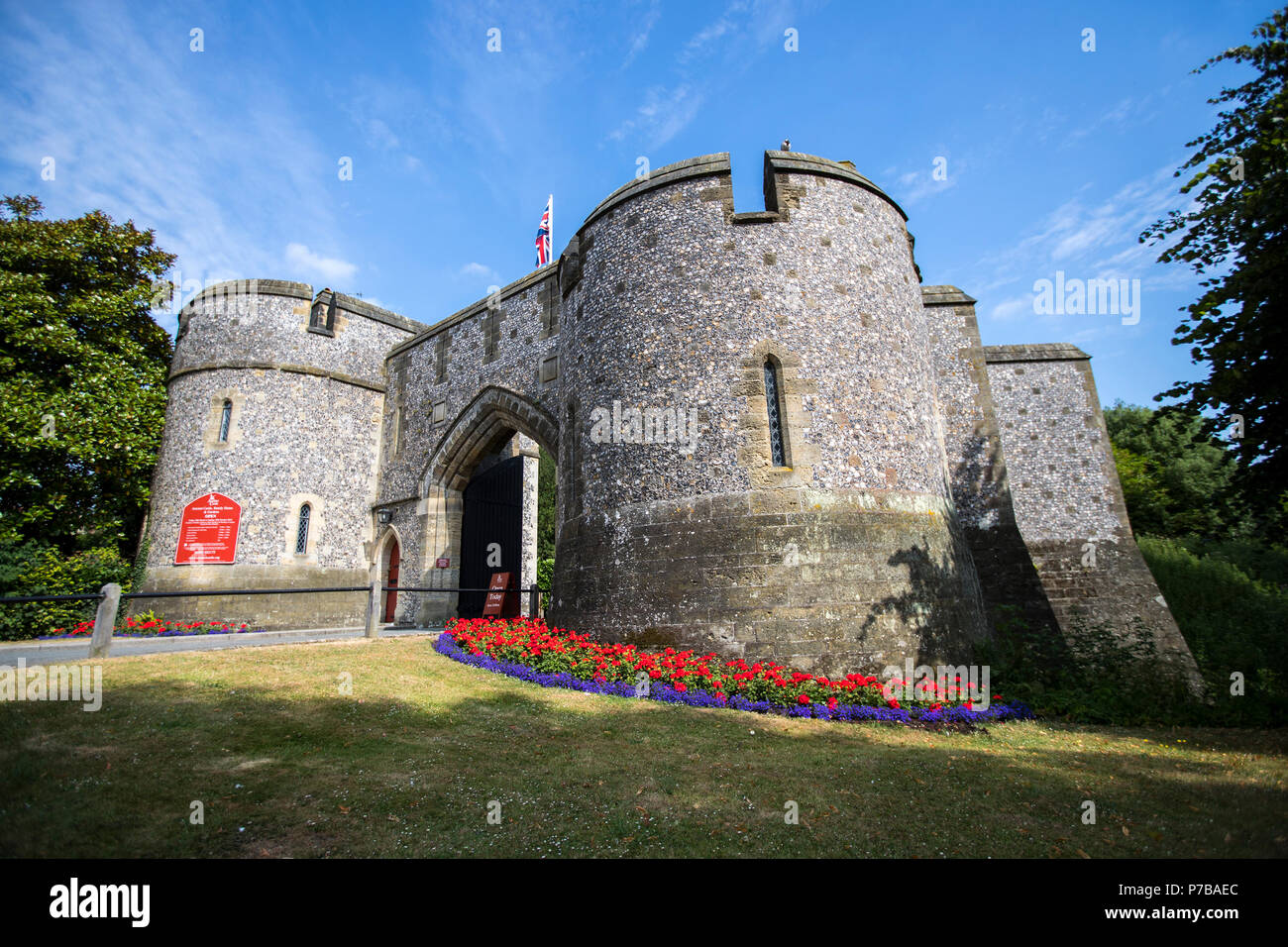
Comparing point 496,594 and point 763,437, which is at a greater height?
point 763,437

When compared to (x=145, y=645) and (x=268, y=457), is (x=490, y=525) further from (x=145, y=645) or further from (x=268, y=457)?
(x=145, y=645)

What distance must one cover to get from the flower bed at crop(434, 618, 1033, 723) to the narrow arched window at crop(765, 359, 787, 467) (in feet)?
9.69

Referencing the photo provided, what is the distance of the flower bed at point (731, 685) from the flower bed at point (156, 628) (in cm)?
980

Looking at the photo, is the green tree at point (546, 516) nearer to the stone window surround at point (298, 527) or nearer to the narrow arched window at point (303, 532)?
the stone window surround at point (298, 527)

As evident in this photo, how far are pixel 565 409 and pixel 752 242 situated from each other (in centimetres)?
444

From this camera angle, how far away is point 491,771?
505cm

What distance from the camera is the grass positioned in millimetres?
3770

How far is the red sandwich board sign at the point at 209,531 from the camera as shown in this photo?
51.1 ft

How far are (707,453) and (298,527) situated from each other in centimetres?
1307

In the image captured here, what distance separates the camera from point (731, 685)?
7.78m

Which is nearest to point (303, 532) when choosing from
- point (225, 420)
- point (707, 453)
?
point (225, 420)

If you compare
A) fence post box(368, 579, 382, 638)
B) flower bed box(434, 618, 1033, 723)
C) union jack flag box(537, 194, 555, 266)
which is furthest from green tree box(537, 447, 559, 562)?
flower bed box(434, 618, 1033, 723)

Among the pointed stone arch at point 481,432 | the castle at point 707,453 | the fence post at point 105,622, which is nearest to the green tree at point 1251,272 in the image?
the castle at point 707,453
